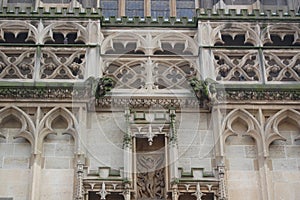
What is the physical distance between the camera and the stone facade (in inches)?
497

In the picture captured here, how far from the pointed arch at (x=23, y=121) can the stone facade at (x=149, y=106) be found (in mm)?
17

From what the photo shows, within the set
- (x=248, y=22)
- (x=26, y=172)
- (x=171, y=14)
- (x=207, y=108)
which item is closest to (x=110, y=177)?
(x=26, y=172)

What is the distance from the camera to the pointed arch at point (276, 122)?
13172 mm

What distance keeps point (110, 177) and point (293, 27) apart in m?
4.57

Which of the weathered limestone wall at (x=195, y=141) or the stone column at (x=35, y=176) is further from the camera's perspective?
the weathered limestone wall at (x=195, y=141)

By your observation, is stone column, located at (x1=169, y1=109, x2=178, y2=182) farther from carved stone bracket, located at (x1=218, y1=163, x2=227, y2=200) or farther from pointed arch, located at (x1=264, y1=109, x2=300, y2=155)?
pointed arch, located at (x1=264, y1=109, x2=300, y2=155)

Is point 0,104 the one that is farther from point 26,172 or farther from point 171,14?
point 171,14

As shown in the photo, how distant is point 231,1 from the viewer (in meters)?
17.3

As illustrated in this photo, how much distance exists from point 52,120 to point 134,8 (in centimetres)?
452

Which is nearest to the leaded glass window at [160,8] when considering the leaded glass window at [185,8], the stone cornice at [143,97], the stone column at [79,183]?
the leaded glass window at [185,8]

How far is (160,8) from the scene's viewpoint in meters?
17.1

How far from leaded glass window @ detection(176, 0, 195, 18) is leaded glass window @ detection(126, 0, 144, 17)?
0.74m

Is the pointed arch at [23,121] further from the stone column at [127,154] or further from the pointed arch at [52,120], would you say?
the stone column at [127,154]

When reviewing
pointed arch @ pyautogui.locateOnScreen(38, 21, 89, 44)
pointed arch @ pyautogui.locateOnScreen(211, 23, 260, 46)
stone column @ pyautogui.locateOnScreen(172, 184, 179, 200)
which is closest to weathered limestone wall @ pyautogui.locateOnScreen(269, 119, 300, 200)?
stone column @ pyautogui.locateOnScreen(172, 184, 179, 200)
